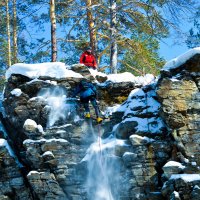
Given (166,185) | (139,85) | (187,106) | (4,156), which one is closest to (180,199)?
(166,185)

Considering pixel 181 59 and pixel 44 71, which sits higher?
pixel 44 71

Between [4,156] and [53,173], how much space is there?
5.79 feet

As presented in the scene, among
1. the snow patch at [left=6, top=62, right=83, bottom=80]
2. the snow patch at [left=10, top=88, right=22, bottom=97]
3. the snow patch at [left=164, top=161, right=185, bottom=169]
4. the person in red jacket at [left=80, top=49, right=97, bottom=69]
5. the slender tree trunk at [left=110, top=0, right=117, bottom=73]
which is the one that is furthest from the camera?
the slender tree trunk at [left=110, top=0, right=117, bottom=73]

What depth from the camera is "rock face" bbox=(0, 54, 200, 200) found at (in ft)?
38.1

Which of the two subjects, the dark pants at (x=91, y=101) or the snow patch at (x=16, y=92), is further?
the snow patch at (x=16, y=92)

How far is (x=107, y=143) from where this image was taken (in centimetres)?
1261

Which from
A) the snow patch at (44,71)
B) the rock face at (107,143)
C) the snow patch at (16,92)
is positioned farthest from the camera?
the snow patch at (44,71)

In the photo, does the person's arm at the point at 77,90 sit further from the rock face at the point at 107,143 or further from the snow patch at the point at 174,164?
the snow patch at the point at 174,164

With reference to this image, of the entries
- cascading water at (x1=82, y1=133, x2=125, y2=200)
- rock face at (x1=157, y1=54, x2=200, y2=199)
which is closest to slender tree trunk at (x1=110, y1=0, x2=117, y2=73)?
rock face at (x1=157, y1=54, x2=200, y2=199)

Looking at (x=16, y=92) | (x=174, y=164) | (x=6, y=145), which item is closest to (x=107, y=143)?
(x=174, y=164)

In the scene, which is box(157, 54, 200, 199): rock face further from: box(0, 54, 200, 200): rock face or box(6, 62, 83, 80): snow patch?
box(6, 62, 83, 80): snow patch

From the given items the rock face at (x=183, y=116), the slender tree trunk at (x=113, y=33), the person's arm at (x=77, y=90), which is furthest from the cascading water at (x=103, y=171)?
the slender tree trunk at (x=113, y=33)

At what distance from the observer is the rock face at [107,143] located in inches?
457

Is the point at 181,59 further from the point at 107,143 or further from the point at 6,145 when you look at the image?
the point at 6,145
